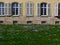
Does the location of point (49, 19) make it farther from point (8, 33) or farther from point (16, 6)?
point (8, 33)

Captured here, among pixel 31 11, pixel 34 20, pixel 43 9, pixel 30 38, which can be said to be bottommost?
pixel 30 38

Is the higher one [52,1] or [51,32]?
[52,1]

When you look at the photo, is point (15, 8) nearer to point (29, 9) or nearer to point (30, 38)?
point (29, 9)

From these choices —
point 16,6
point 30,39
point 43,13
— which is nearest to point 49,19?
point 43,13

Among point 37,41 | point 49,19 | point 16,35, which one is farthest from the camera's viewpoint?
point 49,19

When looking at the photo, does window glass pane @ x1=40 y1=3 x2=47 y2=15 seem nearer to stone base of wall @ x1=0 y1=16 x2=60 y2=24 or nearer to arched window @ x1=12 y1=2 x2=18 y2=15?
stone base of wall @ x1=0 y1=16 x2=60 y2=24

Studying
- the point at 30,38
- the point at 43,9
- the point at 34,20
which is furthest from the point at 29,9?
the point at 30,38

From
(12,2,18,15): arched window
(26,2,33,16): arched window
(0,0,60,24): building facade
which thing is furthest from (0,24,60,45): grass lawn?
(12,2,18,15): arched window

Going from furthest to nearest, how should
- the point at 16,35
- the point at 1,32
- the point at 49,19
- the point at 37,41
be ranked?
1. the point at 49,19
2. the point at 1,32
3. the point at 16,35
4. the point at 37,41

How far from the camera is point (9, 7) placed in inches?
1190

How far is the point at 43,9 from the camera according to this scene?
30.4 metres

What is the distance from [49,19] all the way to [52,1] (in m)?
1.57

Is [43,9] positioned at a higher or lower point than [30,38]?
higher

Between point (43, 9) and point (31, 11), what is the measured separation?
1.02 metres
